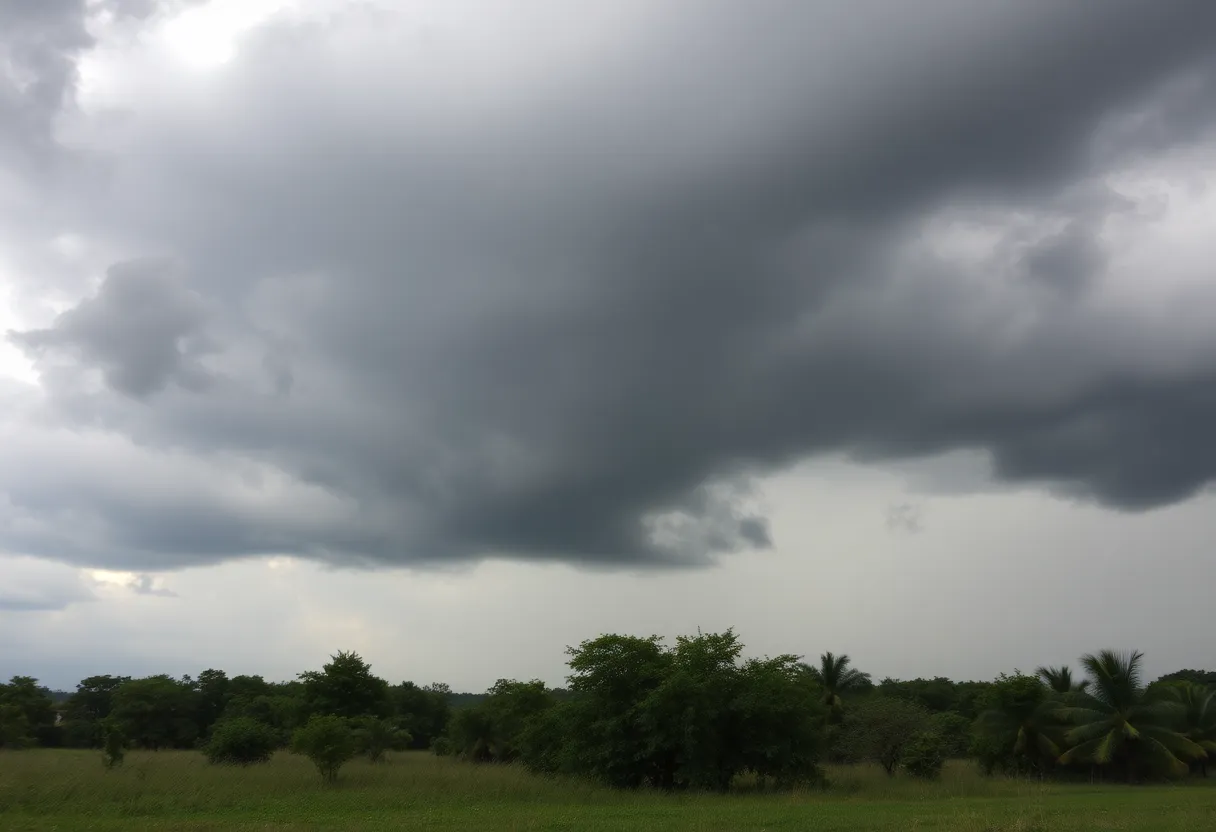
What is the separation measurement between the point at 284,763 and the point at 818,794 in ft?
88.2

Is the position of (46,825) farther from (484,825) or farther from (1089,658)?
(1089,658)

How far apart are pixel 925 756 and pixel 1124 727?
11.6 metres

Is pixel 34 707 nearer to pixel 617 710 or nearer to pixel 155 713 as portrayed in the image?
pixel 155 713

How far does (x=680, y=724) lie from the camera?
38375mm

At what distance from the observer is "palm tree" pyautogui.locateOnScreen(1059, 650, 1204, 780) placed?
46.3 m

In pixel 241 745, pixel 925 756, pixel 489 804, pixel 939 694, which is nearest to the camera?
pixel 489 804

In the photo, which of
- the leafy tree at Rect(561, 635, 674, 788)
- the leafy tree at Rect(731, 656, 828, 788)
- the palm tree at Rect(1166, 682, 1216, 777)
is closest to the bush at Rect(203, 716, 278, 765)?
the leafy tree at Rect(561, 635, 674, 788)

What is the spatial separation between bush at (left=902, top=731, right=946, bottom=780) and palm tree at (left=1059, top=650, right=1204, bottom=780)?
824 cm

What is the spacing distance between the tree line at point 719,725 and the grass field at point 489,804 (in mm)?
2870

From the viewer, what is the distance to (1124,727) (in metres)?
46.5

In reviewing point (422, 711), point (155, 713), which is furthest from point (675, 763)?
point (422, 711)

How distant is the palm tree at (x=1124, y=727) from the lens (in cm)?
4628

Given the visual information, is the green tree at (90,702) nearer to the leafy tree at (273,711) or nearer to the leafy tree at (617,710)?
the leafy tree at (273,711)

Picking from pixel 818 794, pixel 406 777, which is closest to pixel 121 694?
pixel 406 777
